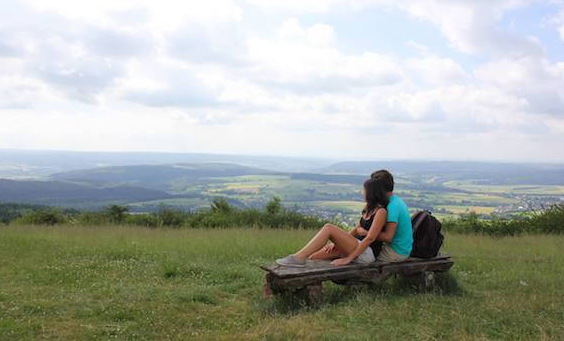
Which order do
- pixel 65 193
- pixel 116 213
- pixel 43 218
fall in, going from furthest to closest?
1. pixel 65 193
2. pixel 116 213
3. pixel 43 218

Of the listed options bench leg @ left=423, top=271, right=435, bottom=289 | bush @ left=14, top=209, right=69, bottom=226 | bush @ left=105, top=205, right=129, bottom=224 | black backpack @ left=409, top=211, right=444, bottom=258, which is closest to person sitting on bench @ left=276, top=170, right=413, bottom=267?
black backpack @ left=409, top=211, right=444, bottom=258

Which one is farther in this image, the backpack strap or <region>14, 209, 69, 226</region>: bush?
<region>14, 209, 69, 226</region>: bush

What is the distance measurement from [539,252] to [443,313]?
655cm

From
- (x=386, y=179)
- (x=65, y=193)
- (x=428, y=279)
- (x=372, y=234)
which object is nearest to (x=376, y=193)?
(x=386, y=179)

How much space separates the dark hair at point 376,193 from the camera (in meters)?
6.70

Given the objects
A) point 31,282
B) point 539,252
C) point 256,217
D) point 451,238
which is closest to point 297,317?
point 31,282

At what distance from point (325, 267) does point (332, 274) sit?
14 centimetres

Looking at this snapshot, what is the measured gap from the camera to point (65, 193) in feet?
323

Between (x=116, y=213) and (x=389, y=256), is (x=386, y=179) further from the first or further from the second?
(x=116, y=213)

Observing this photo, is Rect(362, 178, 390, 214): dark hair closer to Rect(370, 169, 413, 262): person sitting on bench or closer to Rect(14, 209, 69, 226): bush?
Rect(370, 169, 413, 262): person sitting on bench

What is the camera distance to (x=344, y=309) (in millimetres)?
5812

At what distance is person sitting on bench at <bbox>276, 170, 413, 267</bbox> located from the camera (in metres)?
6.57

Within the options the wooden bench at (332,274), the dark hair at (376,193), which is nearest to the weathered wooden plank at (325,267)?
the wooden bench at (332,274)

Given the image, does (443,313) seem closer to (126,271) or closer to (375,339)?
(375,339)
